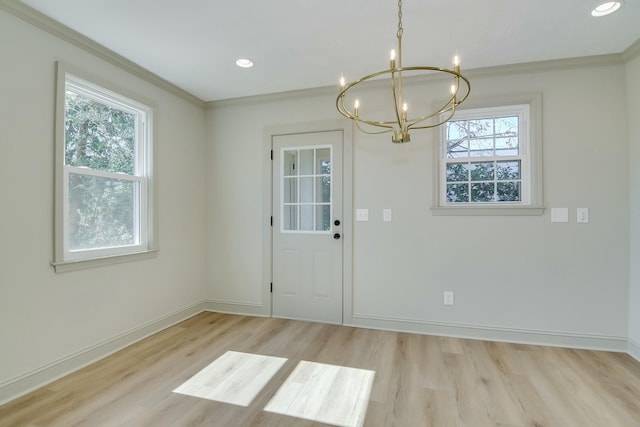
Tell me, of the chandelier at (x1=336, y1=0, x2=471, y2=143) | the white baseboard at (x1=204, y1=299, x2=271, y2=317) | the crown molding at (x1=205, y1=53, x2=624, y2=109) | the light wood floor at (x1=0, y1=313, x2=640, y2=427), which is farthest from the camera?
the white baseboard at (x1=204, y1=299, x2=271, y2=317)

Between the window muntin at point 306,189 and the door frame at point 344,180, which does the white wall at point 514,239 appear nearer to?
the door frame at point 344,180

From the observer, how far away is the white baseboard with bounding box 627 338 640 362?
2.58m

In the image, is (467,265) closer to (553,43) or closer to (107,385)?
(553,43)

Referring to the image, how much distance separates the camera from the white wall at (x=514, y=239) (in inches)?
109

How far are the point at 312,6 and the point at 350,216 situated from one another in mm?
1954

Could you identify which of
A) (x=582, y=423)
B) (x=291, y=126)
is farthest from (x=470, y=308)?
(x=291, y=126)

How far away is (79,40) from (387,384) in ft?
11.4

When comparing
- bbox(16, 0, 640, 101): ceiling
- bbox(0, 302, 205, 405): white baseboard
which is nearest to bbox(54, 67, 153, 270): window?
bbox(16, 0, 640, 101): ceiling

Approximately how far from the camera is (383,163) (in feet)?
10.8

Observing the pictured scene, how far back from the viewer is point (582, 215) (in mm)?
2812

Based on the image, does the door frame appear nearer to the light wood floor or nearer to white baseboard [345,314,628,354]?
white baseboard [345,314,628,354]

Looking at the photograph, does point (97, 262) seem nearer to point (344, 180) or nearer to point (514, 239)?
point (344, 180)

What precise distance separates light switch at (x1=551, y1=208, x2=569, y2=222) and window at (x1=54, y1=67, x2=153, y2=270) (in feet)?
12.6

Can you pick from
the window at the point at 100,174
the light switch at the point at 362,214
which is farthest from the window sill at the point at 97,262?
the light switch at the point at 362,214
